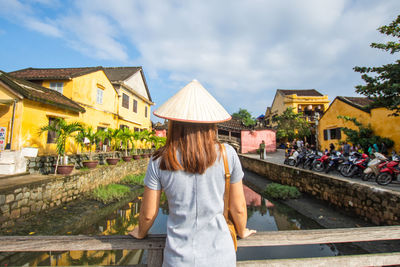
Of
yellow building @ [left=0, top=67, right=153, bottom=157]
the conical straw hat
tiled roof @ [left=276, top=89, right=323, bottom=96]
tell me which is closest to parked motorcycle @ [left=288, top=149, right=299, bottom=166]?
the conical straw hat

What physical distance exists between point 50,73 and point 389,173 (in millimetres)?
16064

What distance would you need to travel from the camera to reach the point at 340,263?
54.1 inches

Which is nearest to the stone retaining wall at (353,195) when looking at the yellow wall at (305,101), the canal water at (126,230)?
the canal water at (126,230)

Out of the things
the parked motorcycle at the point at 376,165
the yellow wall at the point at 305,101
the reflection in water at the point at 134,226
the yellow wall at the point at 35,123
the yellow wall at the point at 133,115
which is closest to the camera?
the reflection in water at the point at 134,226

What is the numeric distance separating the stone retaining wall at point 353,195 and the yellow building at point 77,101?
11.2 m

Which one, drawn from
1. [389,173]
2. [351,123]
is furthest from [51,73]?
[351,123]

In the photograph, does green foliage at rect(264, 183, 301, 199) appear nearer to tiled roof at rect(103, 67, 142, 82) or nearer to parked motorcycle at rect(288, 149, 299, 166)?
parked motorcycle at rect(288, 149, 299, 166)

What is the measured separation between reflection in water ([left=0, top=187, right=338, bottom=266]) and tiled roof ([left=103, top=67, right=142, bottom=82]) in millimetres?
11293

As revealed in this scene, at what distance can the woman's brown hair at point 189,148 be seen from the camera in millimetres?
951

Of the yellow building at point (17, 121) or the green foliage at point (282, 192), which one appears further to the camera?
the green foliage at point (282, 192)

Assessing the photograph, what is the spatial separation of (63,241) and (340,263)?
183cm

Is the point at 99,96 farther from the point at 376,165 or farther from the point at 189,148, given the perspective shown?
the point at 376,165

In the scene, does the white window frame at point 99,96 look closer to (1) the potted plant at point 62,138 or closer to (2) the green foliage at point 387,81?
(1) the potted plant at point 62,138

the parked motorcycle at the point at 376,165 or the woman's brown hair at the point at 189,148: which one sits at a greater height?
the woman's brown hair at the point at 189,148
